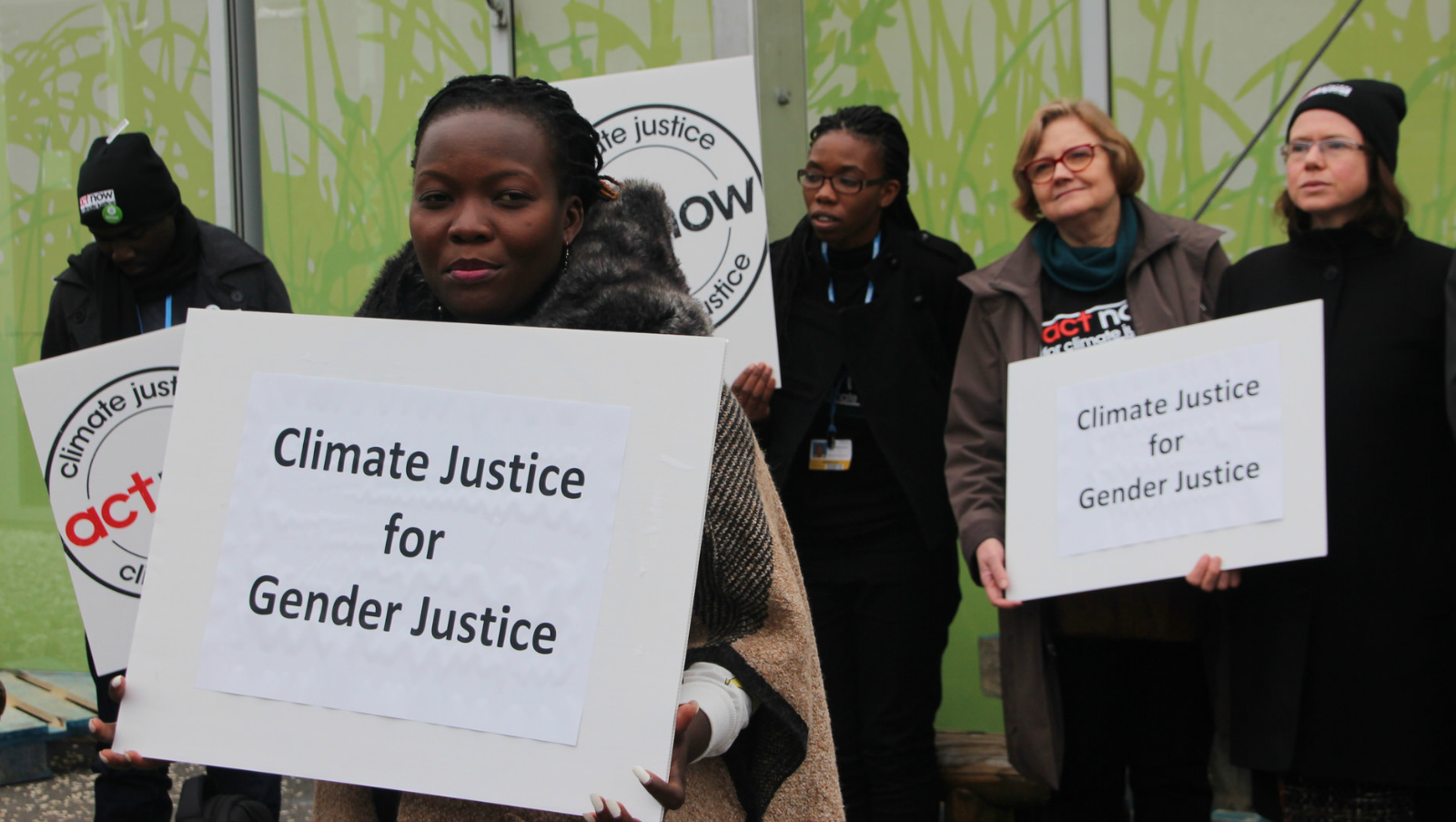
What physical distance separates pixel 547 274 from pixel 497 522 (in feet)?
1.04

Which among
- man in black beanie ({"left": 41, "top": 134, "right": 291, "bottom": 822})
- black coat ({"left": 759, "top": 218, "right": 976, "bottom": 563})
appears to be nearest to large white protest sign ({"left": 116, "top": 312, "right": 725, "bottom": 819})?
black coat ({"left": 759, "top": 218, "right": 976, "bottom": 563})

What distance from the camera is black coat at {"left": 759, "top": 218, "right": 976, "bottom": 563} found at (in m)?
3.23

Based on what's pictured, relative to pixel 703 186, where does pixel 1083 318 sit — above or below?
below

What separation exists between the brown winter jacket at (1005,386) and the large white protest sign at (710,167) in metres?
0.54

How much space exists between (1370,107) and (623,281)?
6.32 feet

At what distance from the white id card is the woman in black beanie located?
1044mm

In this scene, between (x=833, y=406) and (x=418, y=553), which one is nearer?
(x=418, y=553)

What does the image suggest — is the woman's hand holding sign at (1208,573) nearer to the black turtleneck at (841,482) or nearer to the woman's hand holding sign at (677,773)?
the black turtleneck at (841,482)

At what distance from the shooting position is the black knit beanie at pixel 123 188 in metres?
3.26

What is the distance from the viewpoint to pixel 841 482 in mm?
3320

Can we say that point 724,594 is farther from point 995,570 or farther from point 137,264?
point 137,264

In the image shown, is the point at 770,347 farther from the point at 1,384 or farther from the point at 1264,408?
the point at 1,384

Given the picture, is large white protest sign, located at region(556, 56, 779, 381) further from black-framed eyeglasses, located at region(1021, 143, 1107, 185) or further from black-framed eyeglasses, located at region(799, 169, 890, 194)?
black-framed eyeglasses, located at region(1021, 143, 1107, 185)

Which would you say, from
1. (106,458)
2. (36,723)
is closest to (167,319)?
(106,458)
